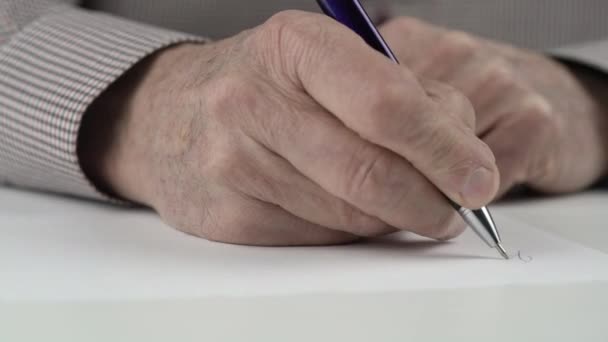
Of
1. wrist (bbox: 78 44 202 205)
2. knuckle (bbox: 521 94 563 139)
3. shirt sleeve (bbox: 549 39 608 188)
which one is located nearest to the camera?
wrist (bbox: 78 44 202 205)

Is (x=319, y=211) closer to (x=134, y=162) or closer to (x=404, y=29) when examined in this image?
(x=134, y=162)

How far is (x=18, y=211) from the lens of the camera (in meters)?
0.77

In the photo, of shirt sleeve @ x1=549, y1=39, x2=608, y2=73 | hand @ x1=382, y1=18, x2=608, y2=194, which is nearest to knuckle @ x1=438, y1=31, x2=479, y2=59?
hand @ x1=382, y1=18, x2=608, y2=194

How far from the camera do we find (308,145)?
21.4 inches

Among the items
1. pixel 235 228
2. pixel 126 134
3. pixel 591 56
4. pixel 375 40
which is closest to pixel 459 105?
pixel 375 40

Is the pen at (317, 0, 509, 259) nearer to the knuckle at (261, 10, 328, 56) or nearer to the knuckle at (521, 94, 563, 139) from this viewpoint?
the knuckle at (261, 10, 328, 56)

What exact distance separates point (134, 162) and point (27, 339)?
35cm

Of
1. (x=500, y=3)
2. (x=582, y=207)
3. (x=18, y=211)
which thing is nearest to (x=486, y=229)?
(x=582, y=207)

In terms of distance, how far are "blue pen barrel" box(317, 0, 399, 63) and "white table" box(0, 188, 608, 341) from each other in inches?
7.9

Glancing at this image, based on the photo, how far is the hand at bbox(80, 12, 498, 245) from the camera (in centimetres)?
51

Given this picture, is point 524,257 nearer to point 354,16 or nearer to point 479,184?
point 479,184

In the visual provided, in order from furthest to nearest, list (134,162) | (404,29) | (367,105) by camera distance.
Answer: (404,29), (134,162), (367,105)

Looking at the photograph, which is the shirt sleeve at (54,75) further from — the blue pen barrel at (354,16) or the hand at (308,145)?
the blue pen barrel at (354,16)

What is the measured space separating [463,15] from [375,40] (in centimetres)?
58
